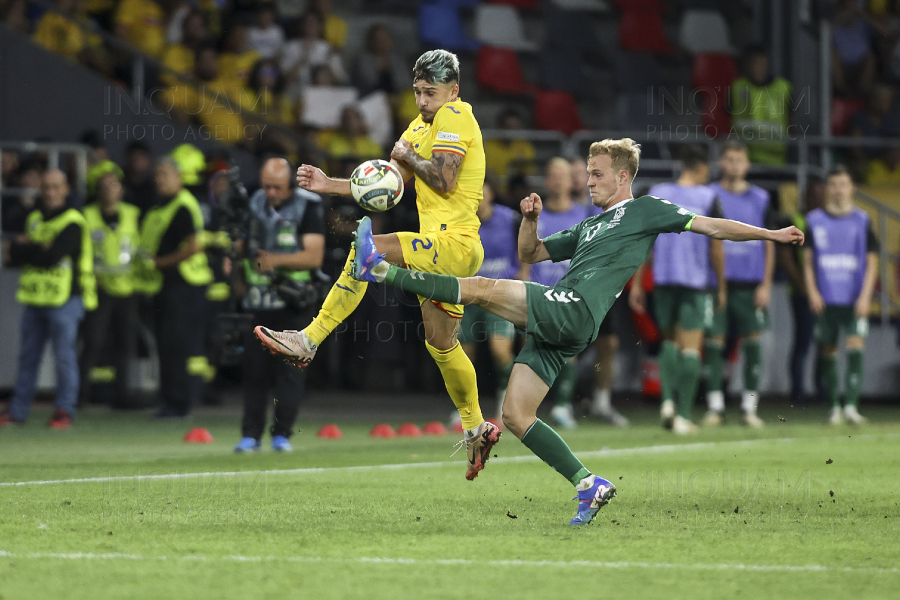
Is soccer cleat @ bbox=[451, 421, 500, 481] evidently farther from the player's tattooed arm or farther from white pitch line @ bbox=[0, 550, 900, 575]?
white pitch line @ bbox=[0, 550, 900, 575]

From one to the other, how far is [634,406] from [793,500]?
25.9 feet

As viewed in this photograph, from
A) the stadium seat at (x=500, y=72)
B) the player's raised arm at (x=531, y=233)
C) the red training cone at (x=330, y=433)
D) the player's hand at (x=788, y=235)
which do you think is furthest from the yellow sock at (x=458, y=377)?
the stadium seat at (x=500, y=72)

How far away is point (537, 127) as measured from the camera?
1809cm

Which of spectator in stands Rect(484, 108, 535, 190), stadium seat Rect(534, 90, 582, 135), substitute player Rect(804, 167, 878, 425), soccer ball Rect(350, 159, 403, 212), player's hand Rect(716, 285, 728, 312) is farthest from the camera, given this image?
stadium seat Rect(534, 90, 582, 135)

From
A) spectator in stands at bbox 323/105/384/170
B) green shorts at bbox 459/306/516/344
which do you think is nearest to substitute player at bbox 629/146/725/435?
green shorts at bbox 459/306/516/344

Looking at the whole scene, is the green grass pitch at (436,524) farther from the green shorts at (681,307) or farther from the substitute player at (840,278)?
the substitute player at (840,278)

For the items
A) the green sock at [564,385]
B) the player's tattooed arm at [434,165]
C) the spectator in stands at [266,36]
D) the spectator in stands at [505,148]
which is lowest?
the green sock at [564,385]

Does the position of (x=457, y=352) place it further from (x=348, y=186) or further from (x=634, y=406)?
(x=634, y=406)

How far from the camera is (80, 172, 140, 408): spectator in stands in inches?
512

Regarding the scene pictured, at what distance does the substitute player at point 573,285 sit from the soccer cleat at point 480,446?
67cm

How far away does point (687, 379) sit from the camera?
448 inches

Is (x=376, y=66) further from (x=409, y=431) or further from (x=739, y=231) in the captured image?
(x=739, y=231)

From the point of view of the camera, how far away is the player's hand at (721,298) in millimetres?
11812

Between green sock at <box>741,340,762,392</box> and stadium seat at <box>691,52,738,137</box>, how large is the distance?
6.57 m
